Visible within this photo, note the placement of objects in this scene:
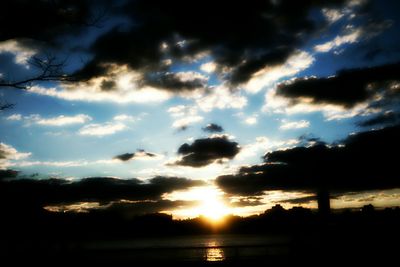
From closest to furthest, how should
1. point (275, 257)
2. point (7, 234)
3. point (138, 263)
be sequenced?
point (275, 257), point (138, 263), point (7, 234)

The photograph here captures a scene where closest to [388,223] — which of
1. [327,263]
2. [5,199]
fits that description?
[327,263]

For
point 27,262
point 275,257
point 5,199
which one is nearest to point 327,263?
point 275,257

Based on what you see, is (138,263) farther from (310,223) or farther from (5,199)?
(5,199)

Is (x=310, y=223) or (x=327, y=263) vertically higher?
(x=310, y=223)

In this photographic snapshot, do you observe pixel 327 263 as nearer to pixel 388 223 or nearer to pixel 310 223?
pixel 310 223

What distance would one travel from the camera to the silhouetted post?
34.6 feet

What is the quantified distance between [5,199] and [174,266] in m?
30.0

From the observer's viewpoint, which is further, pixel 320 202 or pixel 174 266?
pixel 174 266

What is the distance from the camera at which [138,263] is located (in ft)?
42.4

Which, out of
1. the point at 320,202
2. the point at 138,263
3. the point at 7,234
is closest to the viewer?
the point at 320,202

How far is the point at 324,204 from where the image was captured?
10570mm

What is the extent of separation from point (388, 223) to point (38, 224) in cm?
3275

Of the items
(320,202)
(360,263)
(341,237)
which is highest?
(320,202)

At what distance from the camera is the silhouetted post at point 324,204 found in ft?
34.6
